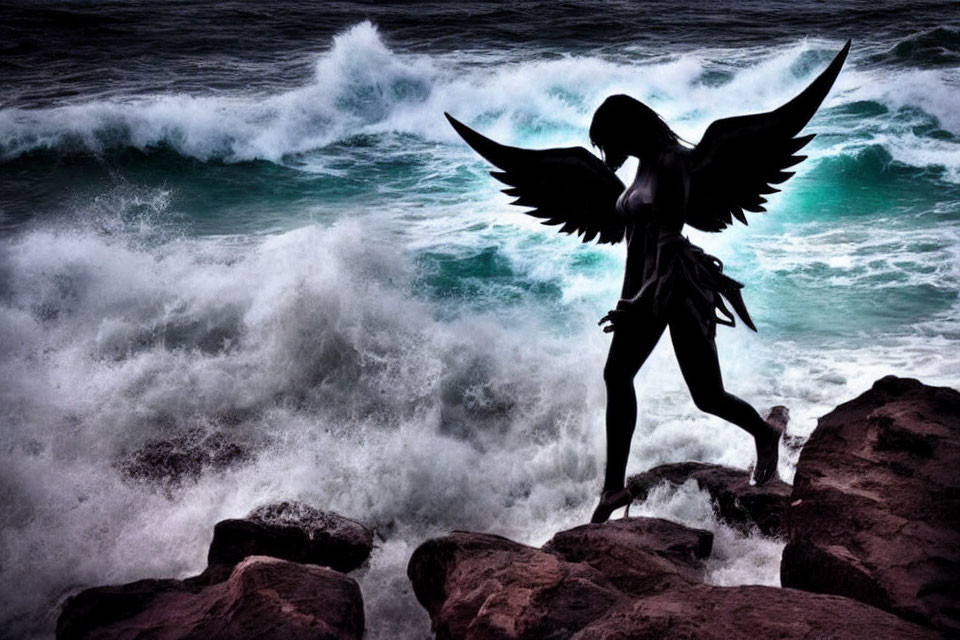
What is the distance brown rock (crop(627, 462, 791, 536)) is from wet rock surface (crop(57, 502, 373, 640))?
6.81 ft

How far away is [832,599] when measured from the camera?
241 cm

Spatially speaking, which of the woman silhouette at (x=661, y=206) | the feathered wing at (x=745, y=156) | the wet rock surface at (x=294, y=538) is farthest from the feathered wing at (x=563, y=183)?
the wet rock surface at (x=294, y=538)

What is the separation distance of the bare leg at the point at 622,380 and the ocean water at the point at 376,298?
0.76m

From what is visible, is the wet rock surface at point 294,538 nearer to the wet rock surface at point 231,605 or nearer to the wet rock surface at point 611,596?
the wet rock surface at point 231,605

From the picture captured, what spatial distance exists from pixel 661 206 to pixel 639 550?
1471 millimetres

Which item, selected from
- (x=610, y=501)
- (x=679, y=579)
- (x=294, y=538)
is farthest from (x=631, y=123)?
(x=294, y=538)

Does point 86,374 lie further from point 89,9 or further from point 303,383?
point 89,9

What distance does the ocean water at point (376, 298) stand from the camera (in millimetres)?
4785

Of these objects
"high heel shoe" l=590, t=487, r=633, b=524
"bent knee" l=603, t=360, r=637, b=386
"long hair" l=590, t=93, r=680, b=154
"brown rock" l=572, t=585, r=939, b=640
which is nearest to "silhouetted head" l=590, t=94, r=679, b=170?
"long hair" l=590, t=93, r=680, b=154

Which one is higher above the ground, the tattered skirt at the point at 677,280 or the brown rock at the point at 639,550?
the tattered skirt at the point at 677,280

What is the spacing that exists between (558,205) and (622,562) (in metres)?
1.65

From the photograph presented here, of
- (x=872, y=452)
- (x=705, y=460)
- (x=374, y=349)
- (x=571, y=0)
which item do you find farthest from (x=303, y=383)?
(x=571, y=0)

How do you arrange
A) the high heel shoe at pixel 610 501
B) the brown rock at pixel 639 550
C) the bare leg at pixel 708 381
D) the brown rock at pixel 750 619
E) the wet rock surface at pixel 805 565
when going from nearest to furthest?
the brown rock at pixel 750 619 → the wet rock surface at pixel 805 565 → the brown rock at pixel 639 550 → the bare leg at pixel 708 381 → the high heel shoe at pixel 610 501

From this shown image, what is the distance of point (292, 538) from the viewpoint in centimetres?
385
